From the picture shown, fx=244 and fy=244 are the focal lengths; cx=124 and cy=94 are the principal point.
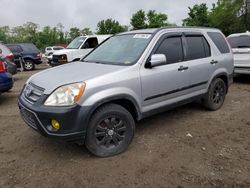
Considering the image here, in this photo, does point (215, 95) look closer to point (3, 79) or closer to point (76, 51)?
point (3, 79)

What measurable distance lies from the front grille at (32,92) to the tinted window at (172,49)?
187 cm

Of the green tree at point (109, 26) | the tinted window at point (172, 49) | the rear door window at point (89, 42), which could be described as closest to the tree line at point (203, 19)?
the green tree at point (109, 26)

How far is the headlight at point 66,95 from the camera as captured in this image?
298 cm

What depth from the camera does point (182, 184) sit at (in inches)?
110

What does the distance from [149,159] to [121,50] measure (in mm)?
1836

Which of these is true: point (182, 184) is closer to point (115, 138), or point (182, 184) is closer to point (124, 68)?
point (115, 138)

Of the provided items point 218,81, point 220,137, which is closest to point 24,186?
point 220,137

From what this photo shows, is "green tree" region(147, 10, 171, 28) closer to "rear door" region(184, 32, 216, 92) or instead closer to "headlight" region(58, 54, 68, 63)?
"headlight" region(58, 54, 68, 63)

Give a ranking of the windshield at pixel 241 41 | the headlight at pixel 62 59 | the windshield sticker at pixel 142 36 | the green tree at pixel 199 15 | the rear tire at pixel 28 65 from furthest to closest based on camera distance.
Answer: the green tree at pixel 199 15 → the rear tire at pixel 28 65 → the headlight at pixel 62 59 → the windshield at pixel 241 41 → the windshield sticker at pixel 142 36

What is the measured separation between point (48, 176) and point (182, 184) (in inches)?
63.2

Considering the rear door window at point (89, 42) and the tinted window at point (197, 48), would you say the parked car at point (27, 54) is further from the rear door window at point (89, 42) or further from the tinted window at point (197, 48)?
the tinted window at point (197, 48)

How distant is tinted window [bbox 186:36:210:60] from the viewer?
445cm

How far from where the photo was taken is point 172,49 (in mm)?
4156

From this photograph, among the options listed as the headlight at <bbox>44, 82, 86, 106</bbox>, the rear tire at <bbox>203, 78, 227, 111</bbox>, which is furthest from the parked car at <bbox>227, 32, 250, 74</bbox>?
the headlight at <bbox>44, 82, 86, 106</bbox>
